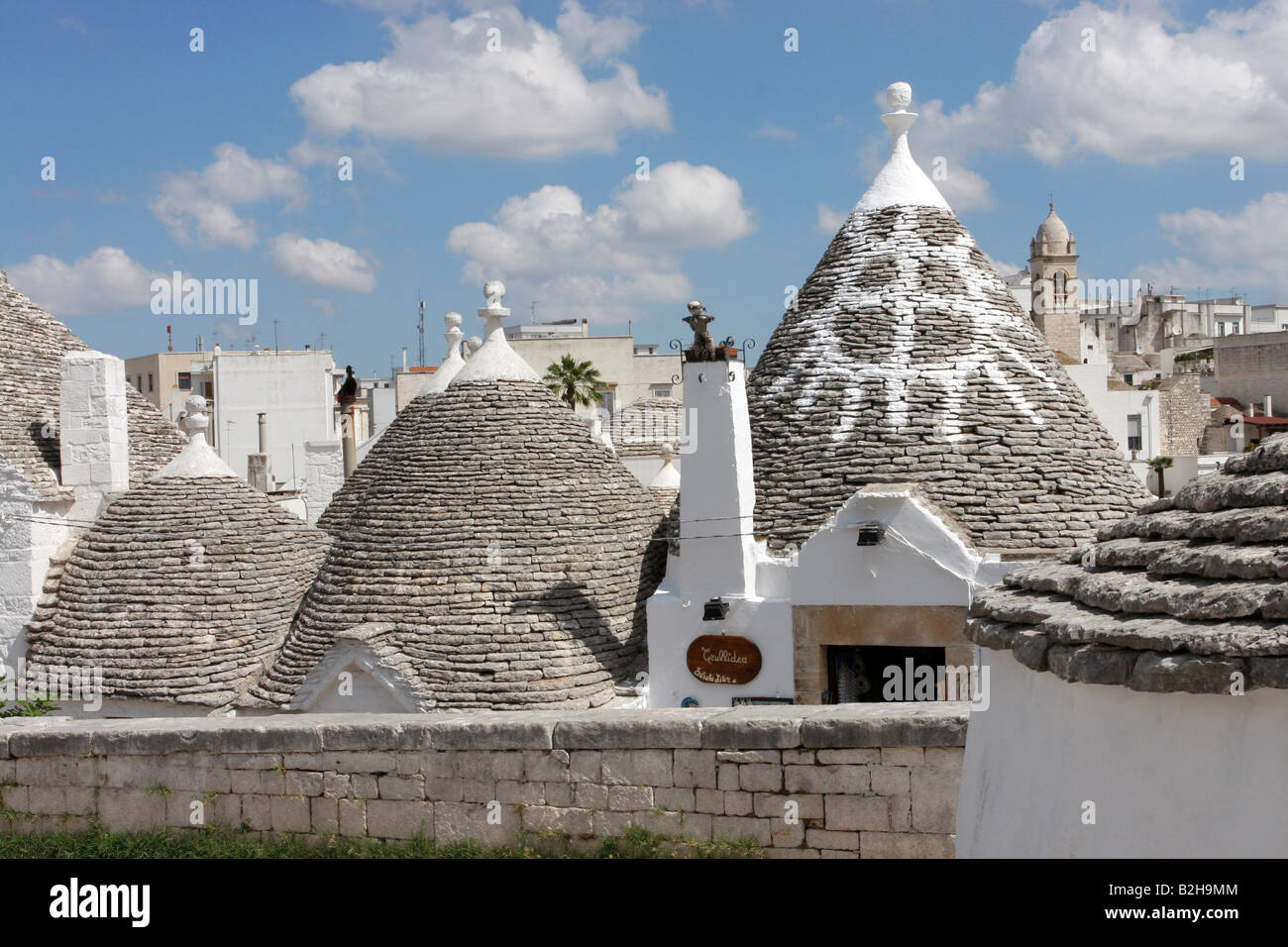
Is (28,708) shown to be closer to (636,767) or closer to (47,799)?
(47,799)

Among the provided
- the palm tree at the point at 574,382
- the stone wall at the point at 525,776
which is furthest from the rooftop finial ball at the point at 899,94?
the palm tree at the point at 574,382

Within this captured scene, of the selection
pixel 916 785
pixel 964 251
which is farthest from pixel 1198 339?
pixel 916 785

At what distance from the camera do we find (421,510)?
1290 centimetres

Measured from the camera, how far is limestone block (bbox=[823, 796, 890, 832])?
275 inches

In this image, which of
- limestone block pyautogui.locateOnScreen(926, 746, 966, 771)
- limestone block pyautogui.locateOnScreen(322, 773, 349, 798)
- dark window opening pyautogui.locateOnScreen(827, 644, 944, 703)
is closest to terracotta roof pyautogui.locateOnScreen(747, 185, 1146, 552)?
dark window opening pyautogui.locateOnScreen(827, 644, 944, 703)

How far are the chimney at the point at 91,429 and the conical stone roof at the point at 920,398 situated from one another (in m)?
7.96

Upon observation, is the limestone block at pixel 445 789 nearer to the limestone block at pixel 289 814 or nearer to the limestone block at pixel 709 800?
the limestone block at pixel 289 814

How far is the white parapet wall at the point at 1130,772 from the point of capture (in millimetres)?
3803

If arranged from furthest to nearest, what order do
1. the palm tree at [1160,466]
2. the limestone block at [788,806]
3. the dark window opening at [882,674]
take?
the palm tree at [1160,466], the dark window opening at [882,674], the limestone block at [788,806]

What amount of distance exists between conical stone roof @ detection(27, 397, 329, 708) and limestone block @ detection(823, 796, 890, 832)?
7693 mm

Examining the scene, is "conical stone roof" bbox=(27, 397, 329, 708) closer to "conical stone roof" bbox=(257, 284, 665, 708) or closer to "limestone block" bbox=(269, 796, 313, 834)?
"conical stone roof" bbox=(257, 284, 665, 708)

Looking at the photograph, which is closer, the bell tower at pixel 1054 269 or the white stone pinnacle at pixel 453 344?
the white stone pinnacle at pixel 453 344

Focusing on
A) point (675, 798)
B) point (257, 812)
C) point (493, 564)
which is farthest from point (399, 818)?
point (493, 564)
